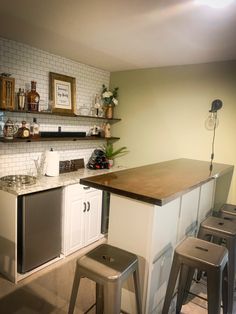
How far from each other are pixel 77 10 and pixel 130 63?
1.57 metres

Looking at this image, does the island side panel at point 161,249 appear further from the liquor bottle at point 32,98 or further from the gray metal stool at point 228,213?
the liquor bottle at point 32,98

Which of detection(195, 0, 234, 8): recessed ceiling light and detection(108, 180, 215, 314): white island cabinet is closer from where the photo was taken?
detection(195, 0, 234, 8): recessed ceiling light

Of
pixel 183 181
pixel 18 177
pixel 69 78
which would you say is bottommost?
pixel 18 177

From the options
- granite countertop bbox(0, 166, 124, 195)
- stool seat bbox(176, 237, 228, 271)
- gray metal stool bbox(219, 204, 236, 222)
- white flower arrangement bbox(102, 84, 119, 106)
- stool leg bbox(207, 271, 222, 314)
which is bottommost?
stool leg bbox(207, 271, 222, 314)

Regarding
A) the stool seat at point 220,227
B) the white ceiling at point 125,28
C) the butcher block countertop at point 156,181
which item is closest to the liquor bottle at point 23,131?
the white ceiling at point 125,28

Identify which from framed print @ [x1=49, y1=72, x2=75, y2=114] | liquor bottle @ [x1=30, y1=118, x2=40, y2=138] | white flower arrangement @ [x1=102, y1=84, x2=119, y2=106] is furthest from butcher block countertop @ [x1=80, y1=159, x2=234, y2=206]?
white flower arrangement @ [x1=102, y1=84, x2=119, y2=106]

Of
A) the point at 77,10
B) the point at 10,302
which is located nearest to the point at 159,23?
the point at 77,10

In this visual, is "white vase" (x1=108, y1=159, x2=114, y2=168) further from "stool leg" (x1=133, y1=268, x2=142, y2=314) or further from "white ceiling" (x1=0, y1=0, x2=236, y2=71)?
"stool leg" (x1=133, y1=268, x2=142, y2=314)

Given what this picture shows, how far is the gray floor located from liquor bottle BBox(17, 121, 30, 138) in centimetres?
140

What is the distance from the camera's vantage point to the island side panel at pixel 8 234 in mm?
2285

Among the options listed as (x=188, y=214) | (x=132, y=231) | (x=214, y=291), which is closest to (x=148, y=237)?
(x=132, y=231)

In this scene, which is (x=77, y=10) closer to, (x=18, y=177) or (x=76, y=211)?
(x=18, y=177)

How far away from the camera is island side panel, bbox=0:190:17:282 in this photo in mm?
2285

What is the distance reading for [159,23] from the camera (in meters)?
1.93
